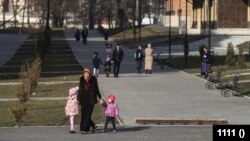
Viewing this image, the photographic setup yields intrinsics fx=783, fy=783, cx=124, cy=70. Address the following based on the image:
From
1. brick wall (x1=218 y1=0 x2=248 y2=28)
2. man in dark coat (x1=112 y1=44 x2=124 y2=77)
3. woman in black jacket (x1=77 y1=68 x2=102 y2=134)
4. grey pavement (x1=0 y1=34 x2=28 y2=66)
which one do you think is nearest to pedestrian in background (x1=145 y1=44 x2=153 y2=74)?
man in dark coat (x1=112 y1=44 x2=124 y2=77)

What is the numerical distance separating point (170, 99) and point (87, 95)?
8.62 meters

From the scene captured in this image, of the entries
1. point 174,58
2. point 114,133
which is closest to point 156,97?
point 114,133

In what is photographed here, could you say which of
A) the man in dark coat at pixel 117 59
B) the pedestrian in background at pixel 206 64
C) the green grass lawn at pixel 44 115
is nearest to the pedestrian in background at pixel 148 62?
the man in dark coat at pixel 117 59

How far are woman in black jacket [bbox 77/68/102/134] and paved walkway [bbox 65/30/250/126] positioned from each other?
214 centimetres

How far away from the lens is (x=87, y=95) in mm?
16203

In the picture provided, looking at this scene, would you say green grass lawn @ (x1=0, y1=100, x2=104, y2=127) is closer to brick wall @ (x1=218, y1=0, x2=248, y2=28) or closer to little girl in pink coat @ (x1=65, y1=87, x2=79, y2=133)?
little girl in pink coat @ (x1=65, y1=87, x2=79, y2=133)

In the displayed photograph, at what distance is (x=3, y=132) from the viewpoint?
16.8m

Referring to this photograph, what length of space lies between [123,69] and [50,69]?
406cm

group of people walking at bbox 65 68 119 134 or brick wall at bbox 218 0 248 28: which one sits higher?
brick wall at bbox 218 0 248 28

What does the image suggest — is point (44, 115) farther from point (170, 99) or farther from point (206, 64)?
point (206, 64)

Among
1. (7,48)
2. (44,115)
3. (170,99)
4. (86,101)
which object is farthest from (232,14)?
(86,101)

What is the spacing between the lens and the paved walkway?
66.1ft

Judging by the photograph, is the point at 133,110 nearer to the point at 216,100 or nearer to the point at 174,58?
the point at 216,100

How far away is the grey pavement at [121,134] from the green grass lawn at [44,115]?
3.25ft
